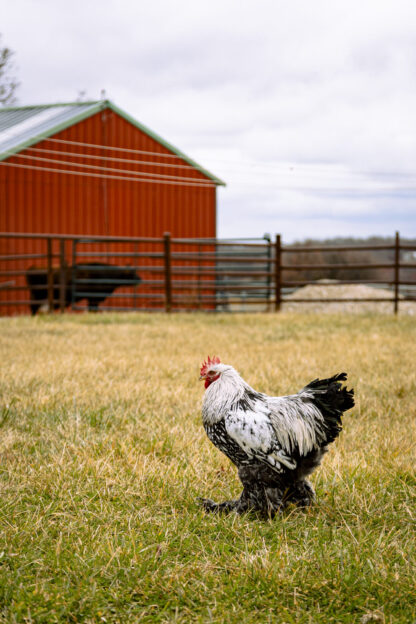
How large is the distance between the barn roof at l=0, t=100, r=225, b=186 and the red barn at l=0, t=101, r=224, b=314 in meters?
0.03

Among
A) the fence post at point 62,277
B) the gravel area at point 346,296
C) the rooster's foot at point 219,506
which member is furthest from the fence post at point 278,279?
the rooster's foot at point 219,506

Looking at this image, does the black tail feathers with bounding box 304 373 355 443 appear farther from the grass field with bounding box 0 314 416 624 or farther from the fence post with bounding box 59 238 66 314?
the fence post with bounding box 59 238 66 314

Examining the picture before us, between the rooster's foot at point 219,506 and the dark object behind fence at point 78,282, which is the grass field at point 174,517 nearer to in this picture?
the rooster's foot at point 219,506

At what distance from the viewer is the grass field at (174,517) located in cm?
190

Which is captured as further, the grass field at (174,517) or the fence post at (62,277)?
the fence post at (62,277)

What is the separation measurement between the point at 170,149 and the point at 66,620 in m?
17.2

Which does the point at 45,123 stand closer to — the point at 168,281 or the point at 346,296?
the point at 168,281

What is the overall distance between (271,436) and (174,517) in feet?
1.68

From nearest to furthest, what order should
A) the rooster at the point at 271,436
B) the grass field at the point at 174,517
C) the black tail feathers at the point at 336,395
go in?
the grass field at the point at 174,517, the rooster at the point at 271,436, the black tail feathers at the point at 336,395

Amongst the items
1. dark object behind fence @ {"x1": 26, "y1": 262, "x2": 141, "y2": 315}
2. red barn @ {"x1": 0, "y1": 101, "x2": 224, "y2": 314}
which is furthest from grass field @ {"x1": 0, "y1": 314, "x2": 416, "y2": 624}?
red barn @ {"x1": 0, "y1": 101, "x2": 224, "y2": 314}

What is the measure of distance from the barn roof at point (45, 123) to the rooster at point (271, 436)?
13640 millimetres

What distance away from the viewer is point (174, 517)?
2445 millimetres

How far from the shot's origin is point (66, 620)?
70.6 inches

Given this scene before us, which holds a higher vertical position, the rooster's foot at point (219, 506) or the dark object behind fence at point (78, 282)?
the dark object behind fence at point (78, 282)
